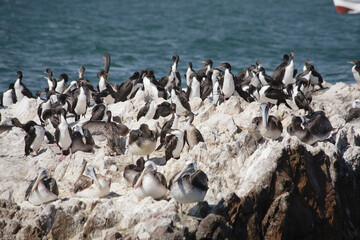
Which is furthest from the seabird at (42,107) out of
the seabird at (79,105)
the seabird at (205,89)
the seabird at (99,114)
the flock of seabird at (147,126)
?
the seabird at (205,89)

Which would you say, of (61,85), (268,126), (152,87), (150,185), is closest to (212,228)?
(150,185)

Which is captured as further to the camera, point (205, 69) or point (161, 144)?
point (205, 69)

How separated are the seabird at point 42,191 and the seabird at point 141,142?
7.72 ft

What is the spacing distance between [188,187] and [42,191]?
2.93 m

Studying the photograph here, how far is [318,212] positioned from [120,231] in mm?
4019

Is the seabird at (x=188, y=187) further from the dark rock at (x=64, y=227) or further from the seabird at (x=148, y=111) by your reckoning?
the seabird at (x=148, y=111)

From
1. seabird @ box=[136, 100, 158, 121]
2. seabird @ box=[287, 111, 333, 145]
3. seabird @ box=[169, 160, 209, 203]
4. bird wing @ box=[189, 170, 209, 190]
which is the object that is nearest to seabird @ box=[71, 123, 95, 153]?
seabird @ box=[136, 100, 158, 121]

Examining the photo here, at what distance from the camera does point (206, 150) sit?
11.3 meters

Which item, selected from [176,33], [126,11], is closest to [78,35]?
[176,33]

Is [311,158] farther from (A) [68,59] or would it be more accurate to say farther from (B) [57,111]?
(A) [68,59]

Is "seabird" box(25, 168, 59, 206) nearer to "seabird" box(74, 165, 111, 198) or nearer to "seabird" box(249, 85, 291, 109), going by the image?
"seabird" box(74, 165, 111, 198)

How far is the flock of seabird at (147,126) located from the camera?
10141mm

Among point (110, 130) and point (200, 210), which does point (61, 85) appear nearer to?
point (110, 130)

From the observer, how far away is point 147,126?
12656mm
